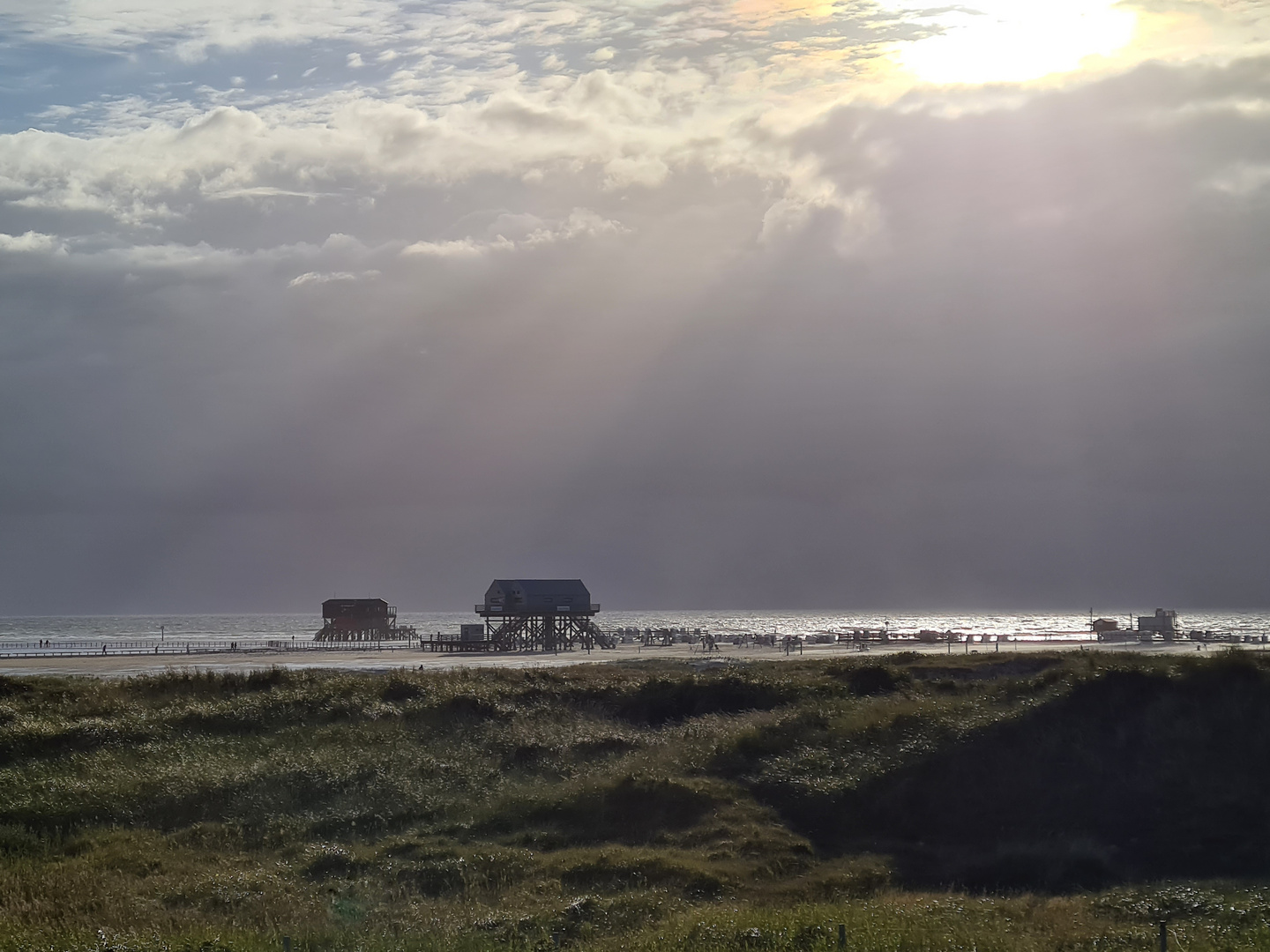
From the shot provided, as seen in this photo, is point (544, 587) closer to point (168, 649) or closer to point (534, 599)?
point (534, 599)

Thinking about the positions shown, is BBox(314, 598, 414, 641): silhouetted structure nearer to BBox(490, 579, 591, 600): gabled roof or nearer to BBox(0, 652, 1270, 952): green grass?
BBox(490, 579, 591, 600): gabled roof

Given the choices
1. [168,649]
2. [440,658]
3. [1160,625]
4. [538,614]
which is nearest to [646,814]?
[440,658]

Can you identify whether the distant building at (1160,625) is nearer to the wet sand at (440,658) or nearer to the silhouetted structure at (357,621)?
the wet sand at (440,658)

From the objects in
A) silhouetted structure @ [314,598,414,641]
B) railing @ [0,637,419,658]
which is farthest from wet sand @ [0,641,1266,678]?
silhouetted structure @ [314,598,414,641]

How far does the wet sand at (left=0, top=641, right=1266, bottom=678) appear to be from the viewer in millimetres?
78425

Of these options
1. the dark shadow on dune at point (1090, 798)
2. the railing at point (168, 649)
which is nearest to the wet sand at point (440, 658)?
the railing at point (168, 649)

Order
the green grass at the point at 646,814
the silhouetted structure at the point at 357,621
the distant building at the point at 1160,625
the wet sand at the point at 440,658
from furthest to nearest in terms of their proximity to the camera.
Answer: the silhouetted structure at the point at 357,621
the distant building at the point at 1160,625
the wet sand at the point at 440,658
the green grass at the point at 646,814

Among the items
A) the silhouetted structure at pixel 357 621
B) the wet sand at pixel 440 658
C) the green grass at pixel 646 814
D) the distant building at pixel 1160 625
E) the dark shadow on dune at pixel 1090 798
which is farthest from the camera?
the silhouetted structure at pixel 357 621

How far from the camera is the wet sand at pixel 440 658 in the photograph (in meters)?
78.4

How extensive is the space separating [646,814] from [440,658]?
6827cm

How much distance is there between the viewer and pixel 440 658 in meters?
93.8

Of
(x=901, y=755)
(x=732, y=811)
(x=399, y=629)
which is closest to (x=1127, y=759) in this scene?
(x=901, y=755)

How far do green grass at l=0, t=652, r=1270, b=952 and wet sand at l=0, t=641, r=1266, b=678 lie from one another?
3679 centimetres

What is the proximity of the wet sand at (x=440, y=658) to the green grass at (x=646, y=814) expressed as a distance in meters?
36.8
